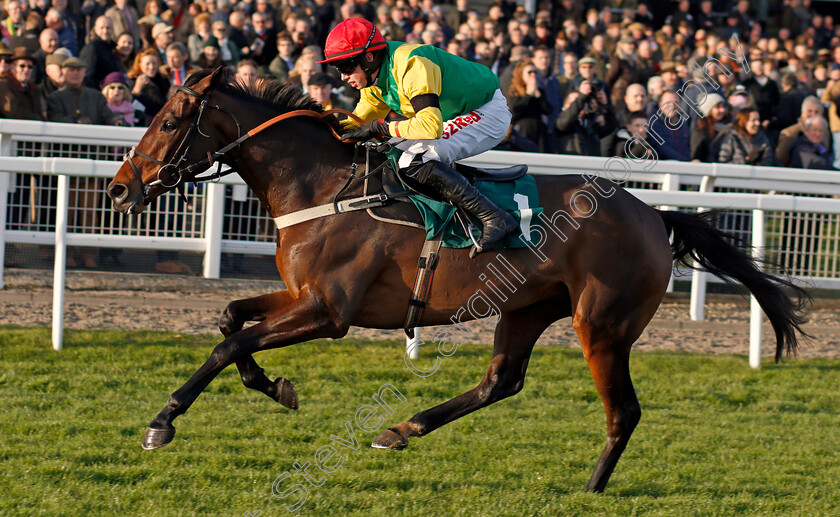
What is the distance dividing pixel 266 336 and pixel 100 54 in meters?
5.59

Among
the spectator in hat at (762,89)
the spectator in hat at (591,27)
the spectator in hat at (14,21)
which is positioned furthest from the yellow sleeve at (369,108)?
the spectator in hat at (591,27)

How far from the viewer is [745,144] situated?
8.63 m

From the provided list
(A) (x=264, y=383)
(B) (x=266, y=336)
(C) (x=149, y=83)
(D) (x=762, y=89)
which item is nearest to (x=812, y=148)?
(D) (x=762, y=89)

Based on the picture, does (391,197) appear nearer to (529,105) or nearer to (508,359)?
(508,359)

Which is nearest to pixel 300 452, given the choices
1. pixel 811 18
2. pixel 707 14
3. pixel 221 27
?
pixel 221 27

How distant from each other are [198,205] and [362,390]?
7.19ft

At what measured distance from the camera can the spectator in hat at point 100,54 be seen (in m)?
8.62

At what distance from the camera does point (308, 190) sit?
421cm

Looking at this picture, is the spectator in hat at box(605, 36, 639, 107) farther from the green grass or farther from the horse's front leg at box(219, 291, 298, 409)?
the horse's front leg at box(219, 291, 298, 409)

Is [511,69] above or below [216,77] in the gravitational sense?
below

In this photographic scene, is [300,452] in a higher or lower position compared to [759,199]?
lower

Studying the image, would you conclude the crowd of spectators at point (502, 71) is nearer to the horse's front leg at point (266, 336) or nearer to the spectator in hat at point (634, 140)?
the spectator in hat at point (634, 140)

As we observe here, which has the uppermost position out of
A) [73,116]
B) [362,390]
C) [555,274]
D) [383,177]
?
[383,177]

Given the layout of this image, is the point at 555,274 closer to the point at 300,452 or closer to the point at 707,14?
the point at 300,452
